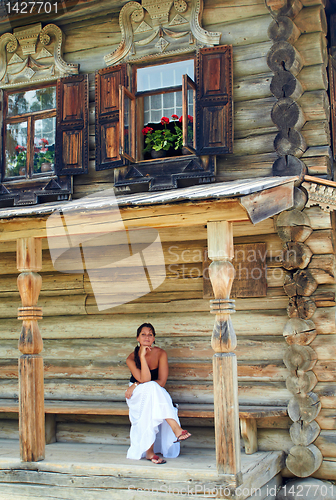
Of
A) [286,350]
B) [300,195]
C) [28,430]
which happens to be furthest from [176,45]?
[28,430]

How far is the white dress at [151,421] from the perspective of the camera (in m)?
5.56

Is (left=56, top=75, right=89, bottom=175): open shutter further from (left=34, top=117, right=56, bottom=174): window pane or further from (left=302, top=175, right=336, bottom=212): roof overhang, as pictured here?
(left=302, top=175, right=336, bottom=212): roof overhang

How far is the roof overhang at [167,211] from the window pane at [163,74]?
2369 mm

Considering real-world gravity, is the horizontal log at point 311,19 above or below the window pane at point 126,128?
above

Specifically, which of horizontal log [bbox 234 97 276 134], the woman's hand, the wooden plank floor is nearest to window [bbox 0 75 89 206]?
horizontal log [bbox 234 97 276 134]

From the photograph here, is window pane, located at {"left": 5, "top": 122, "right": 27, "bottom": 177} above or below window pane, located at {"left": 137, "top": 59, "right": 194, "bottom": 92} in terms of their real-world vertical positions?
below

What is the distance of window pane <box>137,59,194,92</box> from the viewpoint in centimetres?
696

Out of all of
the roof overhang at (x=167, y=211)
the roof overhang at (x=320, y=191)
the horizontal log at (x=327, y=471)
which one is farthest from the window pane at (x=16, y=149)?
the horizontal log at (x=327, y=471)

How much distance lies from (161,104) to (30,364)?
378 centimetres

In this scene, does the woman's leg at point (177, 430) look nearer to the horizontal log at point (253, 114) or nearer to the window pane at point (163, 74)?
the horizontal log at point (253, 114)

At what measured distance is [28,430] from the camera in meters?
5.36

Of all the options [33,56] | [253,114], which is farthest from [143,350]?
[33,56]

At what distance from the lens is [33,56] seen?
7684 millimetres

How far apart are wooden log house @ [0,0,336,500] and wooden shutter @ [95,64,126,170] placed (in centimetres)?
2
